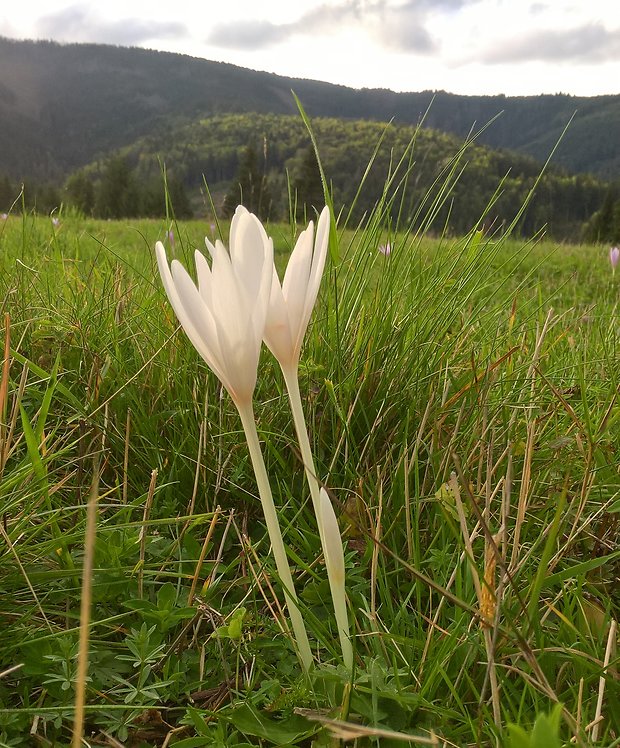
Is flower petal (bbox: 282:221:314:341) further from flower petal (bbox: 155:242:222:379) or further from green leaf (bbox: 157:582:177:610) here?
green leaf (bbox: 157:582:177:610)

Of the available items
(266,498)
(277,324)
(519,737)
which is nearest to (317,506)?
(266,498)

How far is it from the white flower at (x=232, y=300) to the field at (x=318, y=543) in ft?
0.77

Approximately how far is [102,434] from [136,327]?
17.3 inches

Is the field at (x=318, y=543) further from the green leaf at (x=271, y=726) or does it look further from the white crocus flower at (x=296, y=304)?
the white crocus flower at (x=296, y=304)

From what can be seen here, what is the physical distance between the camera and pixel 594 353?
2.13 metres

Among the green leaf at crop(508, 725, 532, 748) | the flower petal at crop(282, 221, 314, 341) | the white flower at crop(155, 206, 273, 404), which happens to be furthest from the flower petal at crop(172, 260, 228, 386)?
the green leaf at crop(508, 725, 532, 748)

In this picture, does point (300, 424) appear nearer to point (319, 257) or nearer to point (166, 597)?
point (319, 257)

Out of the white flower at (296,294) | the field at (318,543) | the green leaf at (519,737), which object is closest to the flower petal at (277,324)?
the white flower at (296,294)

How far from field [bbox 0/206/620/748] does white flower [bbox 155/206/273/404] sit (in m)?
0.24

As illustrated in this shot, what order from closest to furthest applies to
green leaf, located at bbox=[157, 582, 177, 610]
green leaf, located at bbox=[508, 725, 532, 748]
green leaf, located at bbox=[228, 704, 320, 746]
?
green leaf, located at bbox=[508, 725, 532, 748], green leaf, located at bbox=[228, 704, 320, 746], green leaf, located at bbox=[157, 582, 177, 610]

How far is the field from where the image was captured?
0.83 m

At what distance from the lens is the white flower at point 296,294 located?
0.75 metres

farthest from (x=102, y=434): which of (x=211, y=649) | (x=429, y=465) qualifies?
(x=429, y=465)

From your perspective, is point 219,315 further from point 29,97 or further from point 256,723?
point 29,97
